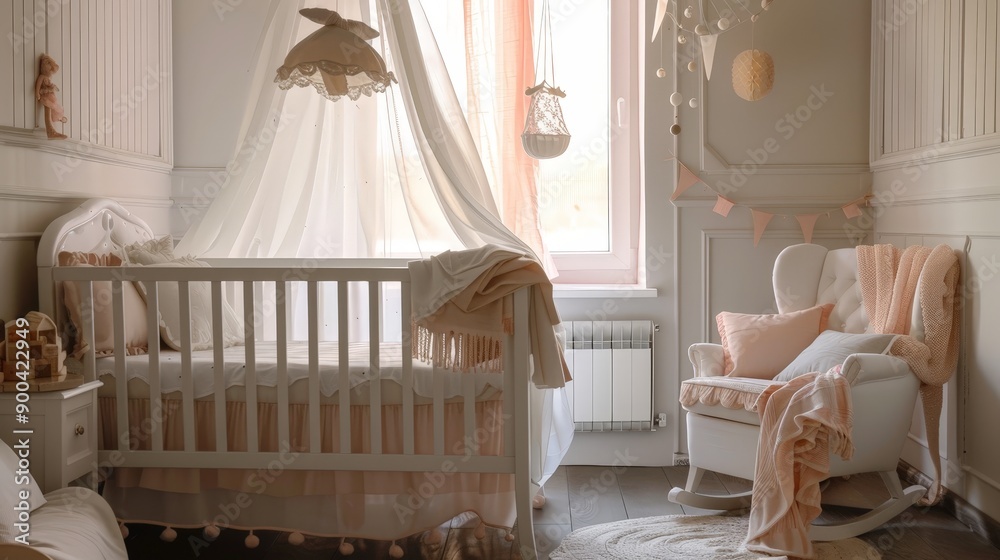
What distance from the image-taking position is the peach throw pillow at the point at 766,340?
9.58ft

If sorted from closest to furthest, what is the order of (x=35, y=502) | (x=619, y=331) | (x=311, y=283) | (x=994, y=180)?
1. (x=35, y=502)
2. (x=311, y=283)
3. (x=994, y=180)
4. (x=619, y=331)

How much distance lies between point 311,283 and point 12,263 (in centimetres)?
93

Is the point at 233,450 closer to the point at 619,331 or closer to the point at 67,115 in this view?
the point at 67,115

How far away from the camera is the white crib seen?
2.37m

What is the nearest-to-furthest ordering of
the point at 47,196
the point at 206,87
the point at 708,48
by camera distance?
the point at 47,196
the point at 708,48
the point at 206,87

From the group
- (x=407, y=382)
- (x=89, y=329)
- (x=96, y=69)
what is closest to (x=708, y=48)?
(x=407, y=382)

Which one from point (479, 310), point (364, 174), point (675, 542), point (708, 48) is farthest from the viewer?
point (364, 174)

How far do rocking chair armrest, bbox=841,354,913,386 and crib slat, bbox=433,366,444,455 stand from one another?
1159 mm

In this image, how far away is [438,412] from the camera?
7.77 ft

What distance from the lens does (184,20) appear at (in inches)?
140

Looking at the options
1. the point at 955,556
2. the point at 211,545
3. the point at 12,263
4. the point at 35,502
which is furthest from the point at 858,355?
the point at 12,263

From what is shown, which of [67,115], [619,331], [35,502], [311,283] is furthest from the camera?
[619,331]

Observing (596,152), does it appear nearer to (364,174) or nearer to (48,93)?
(364,174)

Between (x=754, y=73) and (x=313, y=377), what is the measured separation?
6.74 ft
